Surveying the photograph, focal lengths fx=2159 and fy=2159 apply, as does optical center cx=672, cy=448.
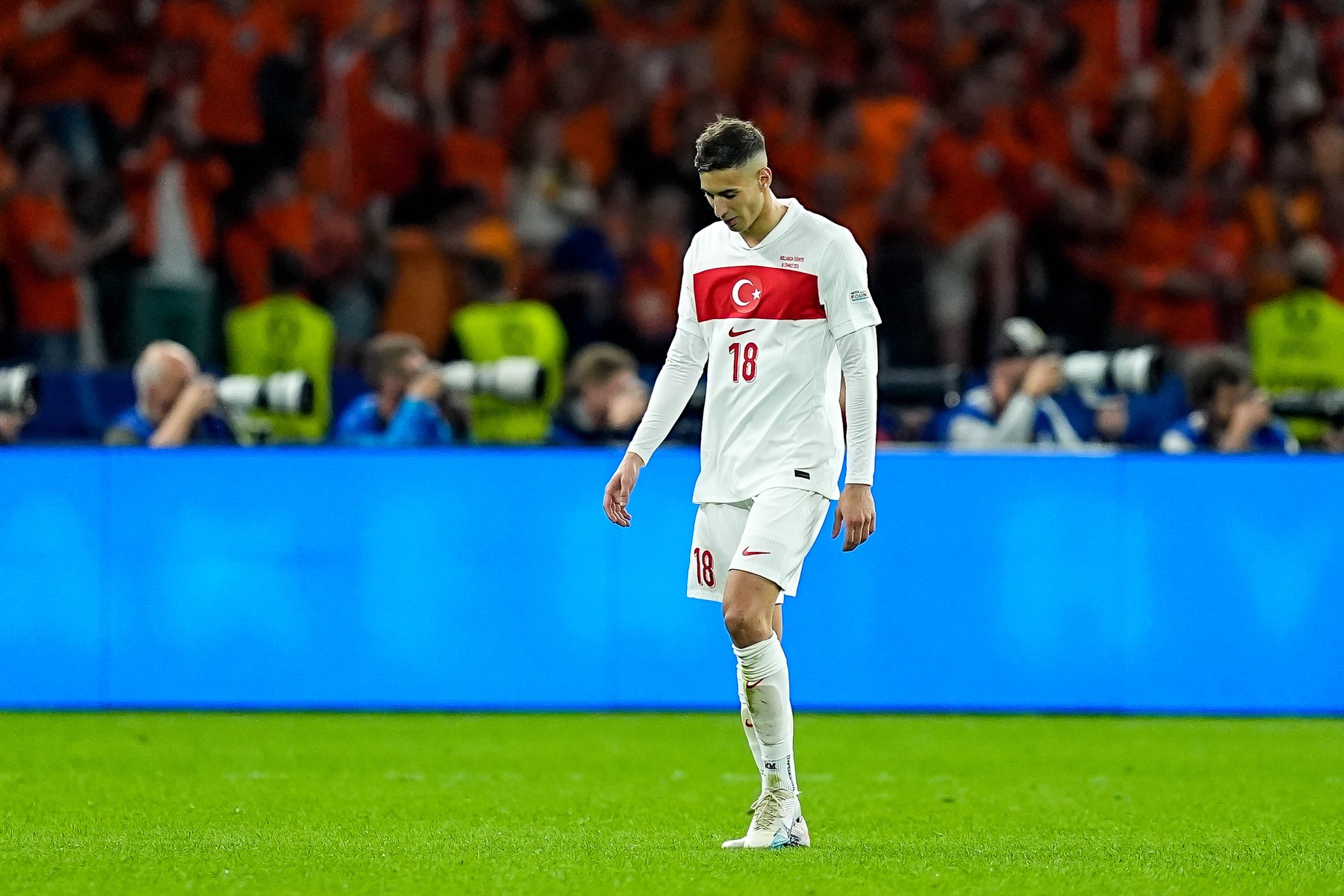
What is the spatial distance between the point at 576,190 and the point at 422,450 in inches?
161

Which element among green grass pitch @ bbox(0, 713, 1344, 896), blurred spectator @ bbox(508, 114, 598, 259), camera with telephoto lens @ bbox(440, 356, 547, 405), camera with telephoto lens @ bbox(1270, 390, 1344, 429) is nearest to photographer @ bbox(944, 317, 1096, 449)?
camera with telephoto lens @ bbox(1270, 390, 1344, 429)

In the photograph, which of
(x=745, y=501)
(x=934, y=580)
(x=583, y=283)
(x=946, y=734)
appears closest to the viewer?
(x=745, y=501)

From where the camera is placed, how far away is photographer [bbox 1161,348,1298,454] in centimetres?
1007

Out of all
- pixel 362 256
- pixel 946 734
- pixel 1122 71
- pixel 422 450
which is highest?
pixel 1122 71

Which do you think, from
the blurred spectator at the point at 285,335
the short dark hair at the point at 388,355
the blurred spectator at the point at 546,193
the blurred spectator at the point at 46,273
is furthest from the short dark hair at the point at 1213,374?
the blurred spectator at the point at 46,273

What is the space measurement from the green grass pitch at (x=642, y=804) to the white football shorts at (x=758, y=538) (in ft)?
2.45

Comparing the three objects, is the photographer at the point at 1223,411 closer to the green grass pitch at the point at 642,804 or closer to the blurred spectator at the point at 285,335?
the green grass pitch at the point at 642,804

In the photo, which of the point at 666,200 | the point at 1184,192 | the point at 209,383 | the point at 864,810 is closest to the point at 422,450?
the point at 209,383

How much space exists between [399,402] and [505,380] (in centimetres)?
58

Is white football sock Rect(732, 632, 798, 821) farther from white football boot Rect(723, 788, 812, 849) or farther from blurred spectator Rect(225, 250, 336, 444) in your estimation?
blurred spectator Rect(225, 250, 336, 444)

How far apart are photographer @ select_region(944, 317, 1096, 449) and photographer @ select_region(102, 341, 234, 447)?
11.4 ft

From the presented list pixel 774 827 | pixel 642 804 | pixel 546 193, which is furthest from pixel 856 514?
pixel 546 193

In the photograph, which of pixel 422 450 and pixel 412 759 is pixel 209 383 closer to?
pixel 422 450

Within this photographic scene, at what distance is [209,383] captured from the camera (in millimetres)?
9797
